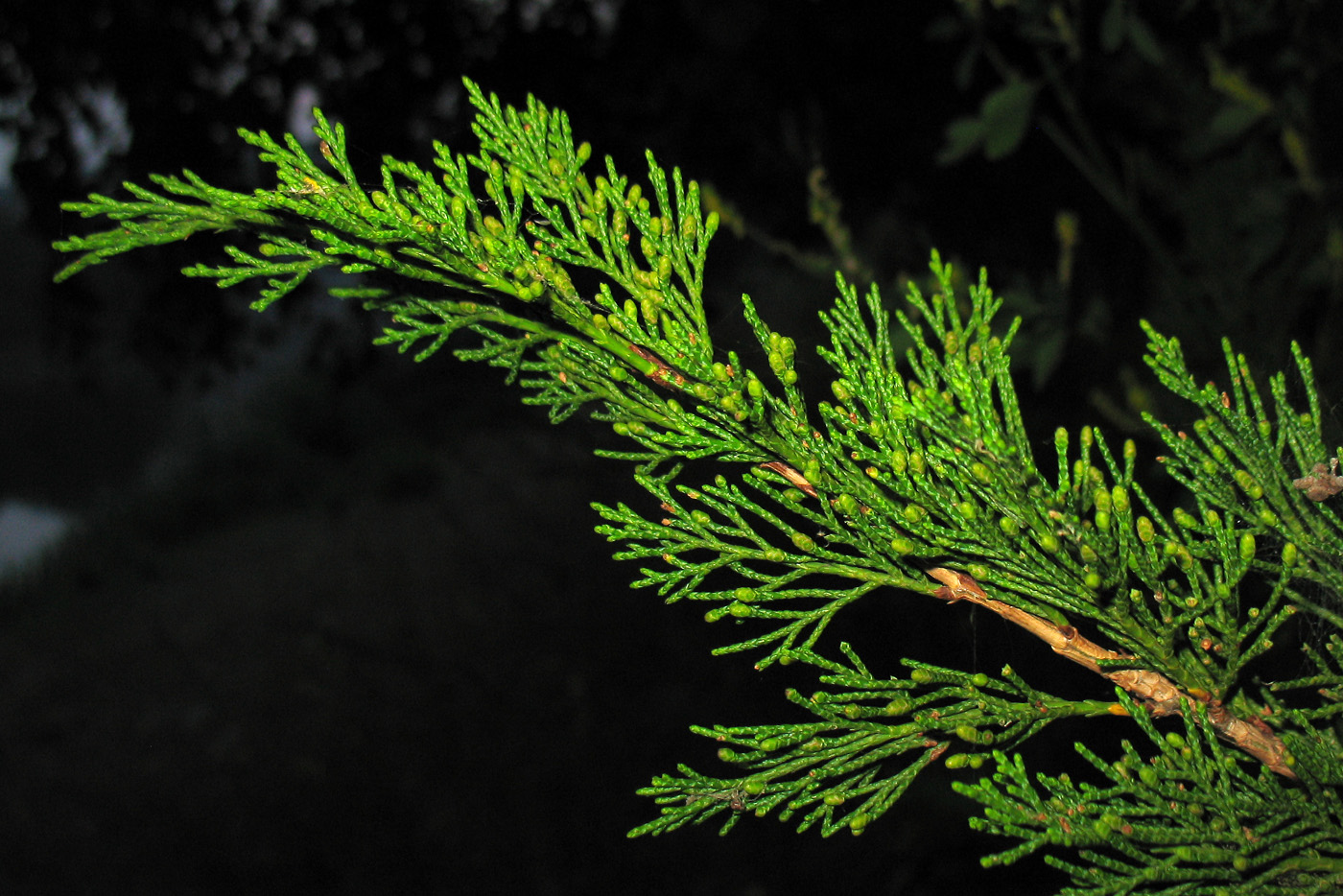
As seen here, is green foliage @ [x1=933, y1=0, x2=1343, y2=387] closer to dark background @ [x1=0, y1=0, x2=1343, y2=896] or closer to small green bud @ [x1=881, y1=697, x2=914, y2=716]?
dark background @ [x1=0, y1=0, x2=1343, y2=896]

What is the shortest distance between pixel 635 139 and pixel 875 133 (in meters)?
1.05

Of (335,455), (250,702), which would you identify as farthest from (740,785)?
(335,455)

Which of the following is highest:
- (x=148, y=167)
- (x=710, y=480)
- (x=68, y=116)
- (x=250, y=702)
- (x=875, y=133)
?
(x=68, y=116)

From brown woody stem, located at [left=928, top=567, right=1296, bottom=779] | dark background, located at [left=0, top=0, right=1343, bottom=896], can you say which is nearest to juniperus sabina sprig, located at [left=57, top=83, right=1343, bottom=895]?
brown woody stem, located at [left=928, top=567, right=1296, bottom=779]

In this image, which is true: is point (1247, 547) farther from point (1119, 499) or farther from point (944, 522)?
point (944, 522)

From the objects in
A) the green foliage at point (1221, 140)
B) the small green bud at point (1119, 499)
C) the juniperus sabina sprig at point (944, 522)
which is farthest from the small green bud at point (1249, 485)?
the green foliage at point (1221, 140)

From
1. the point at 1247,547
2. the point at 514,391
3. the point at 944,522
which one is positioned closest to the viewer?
the point at 1247,547

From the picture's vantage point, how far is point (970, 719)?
2.52 feet

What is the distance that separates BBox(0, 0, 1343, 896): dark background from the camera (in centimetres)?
241

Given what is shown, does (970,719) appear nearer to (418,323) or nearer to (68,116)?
(418,323)

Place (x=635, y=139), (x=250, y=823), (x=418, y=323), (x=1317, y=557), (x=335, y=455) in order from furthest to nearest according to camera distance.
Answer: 1. (x=335, y=455)
2. (x=250, y=823)
3. (x=635, y=139)
4. (x=418, y=323)
5. (x=1317, y=557)

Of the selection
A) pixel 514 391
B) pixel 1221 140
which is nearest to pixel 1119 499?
pixel 514 391

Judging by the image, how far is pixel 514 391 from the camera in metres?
2.41

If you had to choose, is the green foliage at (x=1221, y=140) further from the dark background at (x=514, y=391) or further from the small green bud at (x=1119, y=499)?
the small green bud at (x=1119, y=499)
